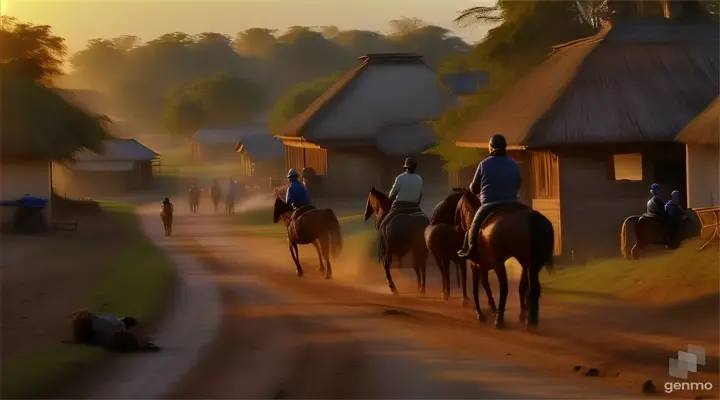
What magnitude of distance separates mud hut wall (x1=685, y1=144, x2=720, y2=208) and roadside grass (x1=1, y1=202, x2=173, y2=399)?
431 inches

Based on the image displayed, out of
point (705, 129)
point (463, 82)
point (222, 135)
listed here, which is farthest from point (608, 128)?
point (222, 135)

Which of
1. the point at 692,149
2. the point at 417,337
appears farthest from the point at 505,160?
the point at 692,149

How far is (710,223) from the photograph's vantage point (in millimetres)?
19375

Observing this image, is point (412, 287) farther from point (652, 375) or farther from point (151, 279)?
point (652, 375)

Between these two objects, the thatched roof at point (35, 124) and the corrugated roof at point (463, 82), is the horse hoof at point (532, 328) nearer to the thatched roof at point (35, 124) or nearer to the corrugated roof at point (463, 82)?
the corrugated roof at point (463, 82)

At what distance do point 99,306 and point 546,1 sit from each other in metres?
18.2

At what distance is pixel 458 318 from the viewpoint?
16.3 metres

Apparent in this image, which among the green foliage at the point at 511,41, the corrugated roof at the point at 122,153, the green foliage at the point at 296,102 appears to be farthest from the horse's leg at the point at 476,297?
the green foliage at the point at 296,102

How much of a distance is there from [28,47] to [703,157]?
30115 millimetres

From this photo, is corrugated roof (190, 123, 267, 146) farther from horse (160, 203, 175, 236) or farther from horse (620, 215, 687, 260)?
horse (620, 215, 687, 260)

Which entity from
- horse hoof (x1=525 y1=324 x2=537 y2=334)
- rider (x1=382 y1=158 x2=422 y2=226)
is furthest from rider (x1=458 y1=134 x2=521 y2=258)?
rider (x1=382 y1=158 x2=422 y2=226)

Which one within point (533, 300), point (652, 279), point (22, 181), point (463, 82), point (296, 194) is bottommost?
point (652, 279)

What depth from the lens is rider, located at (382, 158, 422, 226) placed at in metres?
20.1

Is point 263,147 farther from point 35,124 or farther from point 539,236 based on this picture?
point 539,236
